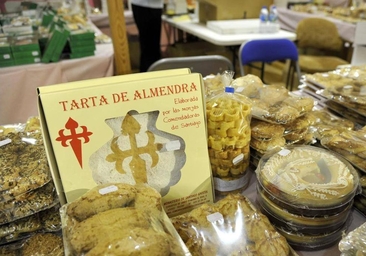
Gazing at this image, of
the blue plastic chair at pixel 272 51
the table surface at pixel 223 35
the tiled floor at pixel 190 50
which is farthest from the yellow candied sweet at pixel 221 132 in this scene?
the tiled floor at pixel 190 50

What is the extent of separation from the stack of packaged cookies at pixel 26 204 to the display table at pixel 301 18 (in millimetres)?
3322

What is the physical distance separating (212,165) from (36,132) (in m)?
0.48

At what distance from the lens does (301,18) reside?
3.74 m

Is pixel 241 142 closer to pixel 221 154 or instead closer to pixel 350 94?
pixel 221 154

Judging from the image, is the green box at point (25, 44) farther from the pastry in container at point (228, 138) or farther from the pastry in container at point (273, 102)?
the pastry in container at point (228, 138)

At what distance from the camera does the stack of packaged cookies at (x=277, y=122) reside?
0.89 meters

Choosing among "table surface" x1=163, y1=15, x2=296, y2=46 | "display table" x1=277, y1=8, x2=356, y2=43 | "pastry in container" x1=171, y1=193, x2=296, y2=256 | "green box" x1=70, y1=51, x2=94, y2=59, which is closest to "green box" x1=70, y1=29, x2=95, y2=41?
"green box" x1=70, y1=51, x2=94, y2=59

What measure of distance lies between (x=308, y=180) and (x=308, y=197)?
0.20 feet

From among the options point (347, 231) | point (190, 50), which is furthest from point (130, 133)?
point (190, 50)

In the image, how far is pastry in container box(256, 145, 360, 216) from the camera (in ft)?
2.13

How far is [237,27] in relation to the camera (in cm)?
283

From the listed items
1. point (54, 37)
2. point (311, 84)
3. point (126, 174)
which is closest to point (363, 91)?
point (311, 84)

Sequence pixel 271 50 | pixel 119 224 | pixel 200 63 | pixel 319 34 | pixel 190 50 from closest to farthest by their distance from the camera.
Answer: pixel 119 224
pixel 200 63
pixel 271 50
pixel 319 34
pixel 190 50

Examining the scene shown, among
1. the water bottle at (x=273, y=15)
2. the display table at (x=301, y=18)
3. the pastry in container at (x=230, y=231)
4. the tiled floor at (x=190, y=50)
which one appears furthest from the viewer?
the tiled floor at (x=190, y=50)
